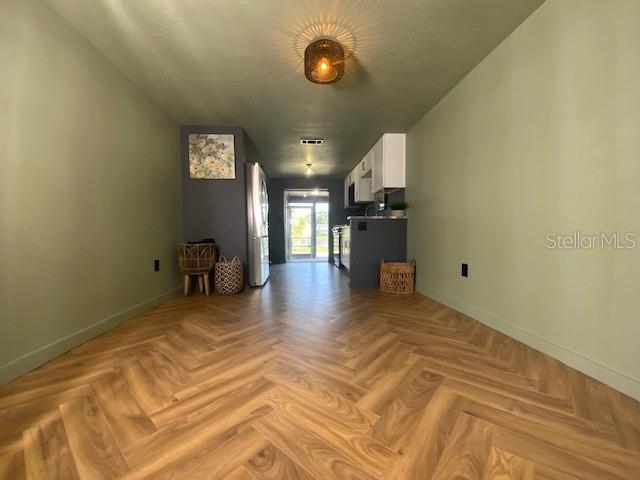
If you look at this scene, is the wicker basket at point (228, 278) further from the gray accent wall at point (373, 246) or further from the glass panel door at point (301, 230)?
the glass panel door at point (301, 230)

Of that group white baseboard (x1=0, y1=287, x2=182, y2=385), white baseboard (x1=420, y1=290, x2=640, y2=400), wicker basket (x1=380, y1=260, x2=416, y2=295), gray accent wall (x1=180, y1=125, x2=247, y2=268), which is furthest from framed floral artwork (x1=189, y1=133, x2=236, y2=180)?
white baseboard (x1=420, y1=290, x2=640, y2=400)

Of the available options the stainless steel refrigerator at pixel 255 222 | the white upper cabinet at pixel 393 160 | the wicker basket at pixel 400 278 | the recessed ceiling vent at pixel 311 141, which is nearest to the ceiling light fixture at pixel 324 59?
the stainless steel refrigerator at pixel 255 222

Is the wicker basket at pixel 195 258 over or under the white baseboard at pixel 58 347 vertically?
over

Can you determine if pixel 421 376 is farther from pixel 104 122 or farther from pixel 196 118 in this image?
pixel 196 118

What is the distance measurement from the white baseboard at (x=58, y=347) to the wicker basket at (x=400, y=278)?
2.57 m

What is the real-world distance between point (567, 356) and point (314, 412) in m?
1.38

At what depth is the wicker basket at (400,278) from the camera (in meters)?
2.94

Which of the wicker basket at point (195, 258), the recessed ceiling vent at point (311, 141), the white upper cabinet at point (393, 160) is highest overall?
the recessed ceiling vent at point (311, 141)

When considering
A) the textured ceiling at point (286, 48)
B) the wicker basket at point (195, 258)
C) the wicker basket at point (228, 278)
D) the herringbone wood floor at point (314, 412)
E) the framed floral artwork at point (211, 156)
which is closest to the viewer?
the herringbone wood floor at point (314, 412)

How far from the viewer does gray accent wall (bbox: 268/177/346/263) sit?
6246 mm

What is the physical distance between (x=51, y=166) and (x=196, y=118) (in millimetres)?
1755

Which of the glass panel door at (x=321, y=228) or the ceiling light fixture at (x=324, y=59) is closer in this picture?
the ceiling light fixture at (x=324, y=59)

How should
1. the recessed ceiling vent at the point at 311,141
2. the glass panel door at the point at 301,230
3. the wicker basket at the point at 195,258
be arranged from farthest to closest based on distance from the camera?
1. the glass panel door at the point at 301,230
2. the recessed ceiling vent at the point at 311,141
3. the wicker basket at the point at 195,258

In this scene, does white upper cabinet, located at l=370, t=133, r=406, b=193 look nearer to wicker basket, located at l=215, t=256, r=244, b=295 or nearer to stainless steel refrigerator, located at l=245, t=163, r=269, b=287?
stainless steel refrigerator, located at l=245, t=163, r=269, b=287
